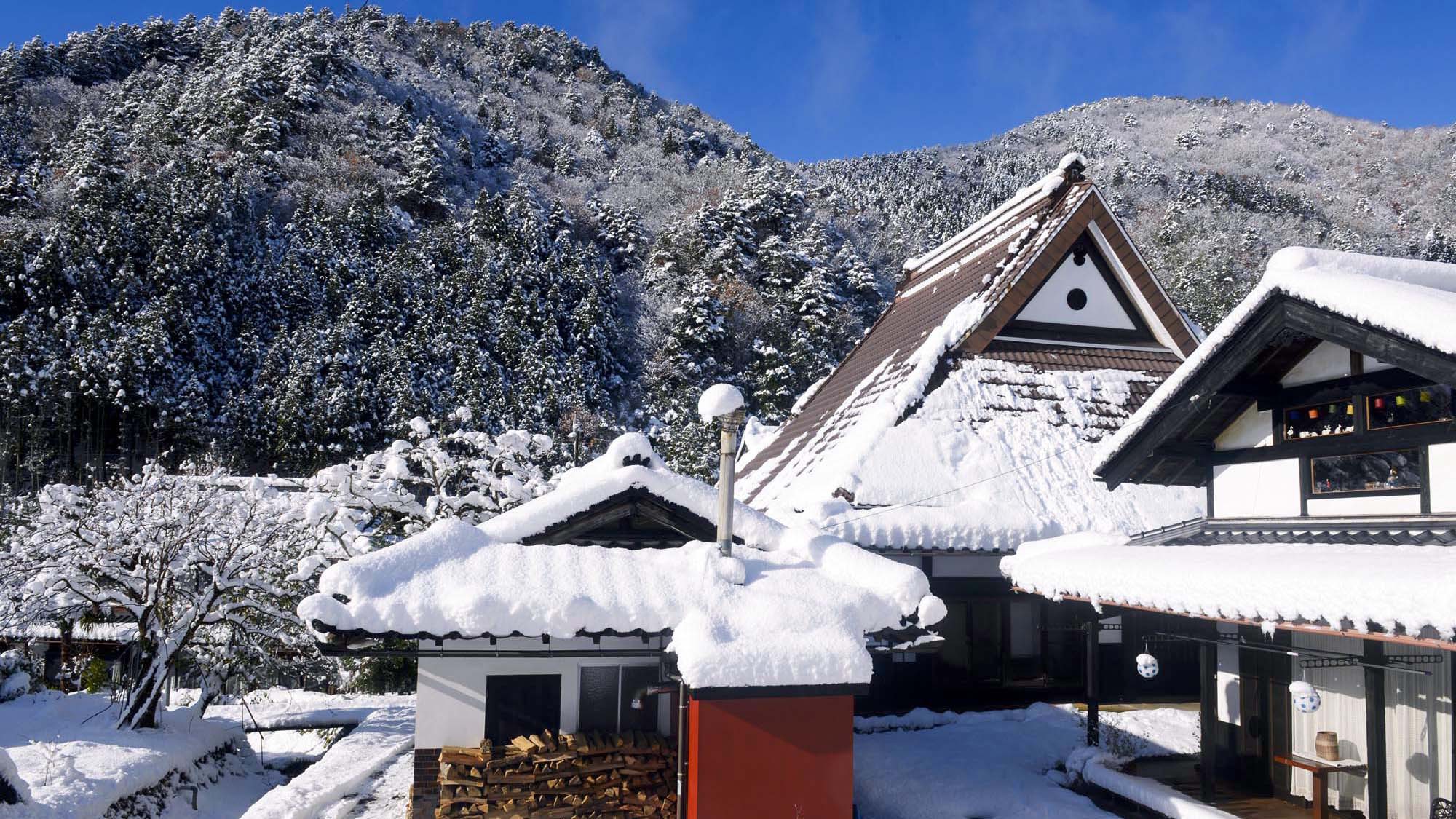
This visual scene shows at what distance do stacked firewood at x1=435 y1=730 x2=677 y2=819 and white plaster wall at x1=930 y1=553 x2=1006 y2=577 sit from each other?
5.32m

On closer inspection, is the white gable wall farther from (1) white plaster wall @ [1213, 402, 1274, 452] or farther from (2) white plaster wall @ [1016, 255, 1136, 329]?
(1) white plaster wall @ [1213, 402, 1274, 452]

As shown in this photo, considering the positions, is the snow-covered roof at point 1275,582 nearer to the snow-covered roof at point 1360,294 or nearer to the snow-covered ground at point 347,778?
the snow-covered roof at point 1360,294

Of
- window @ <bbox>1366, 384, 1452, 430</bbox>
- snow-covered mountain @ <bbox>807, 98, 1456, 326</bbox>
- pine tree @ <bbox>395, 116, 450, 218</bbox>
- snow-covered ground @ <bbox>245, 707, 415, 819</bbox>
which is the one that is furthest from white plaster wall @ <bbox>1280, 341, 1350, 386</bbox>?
pine tree @ <bbox>395, 116, 450, 218</bbox>

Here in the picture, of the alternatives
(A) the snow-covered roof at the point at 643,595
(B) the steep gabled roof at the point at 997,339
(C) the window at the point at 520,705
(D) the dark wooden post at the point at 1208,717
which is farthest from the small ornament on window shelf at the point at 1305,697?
(C) the window at the point at 520,705

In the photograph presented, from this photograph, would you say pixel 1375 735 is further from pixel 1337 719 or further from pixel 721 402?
pixel 721 402

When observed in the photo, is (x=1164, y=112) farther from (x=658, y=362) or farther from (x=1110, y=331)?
(x=1110, y=331)

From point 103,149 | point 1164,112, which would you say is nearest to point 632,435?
point 103,149

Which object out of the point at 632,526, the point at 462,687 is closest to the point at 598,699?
the point at 462,687

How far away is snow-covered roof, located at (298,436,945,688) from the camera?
20.3 feet

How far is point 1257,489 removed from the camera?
8.22m

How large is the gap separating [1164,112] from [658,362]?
104m

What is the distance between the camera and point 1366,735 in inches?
278

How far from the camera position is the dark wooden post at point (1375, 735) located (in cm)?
672

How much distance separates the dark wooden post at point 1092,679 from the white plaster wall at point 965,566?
2192 millimetres
